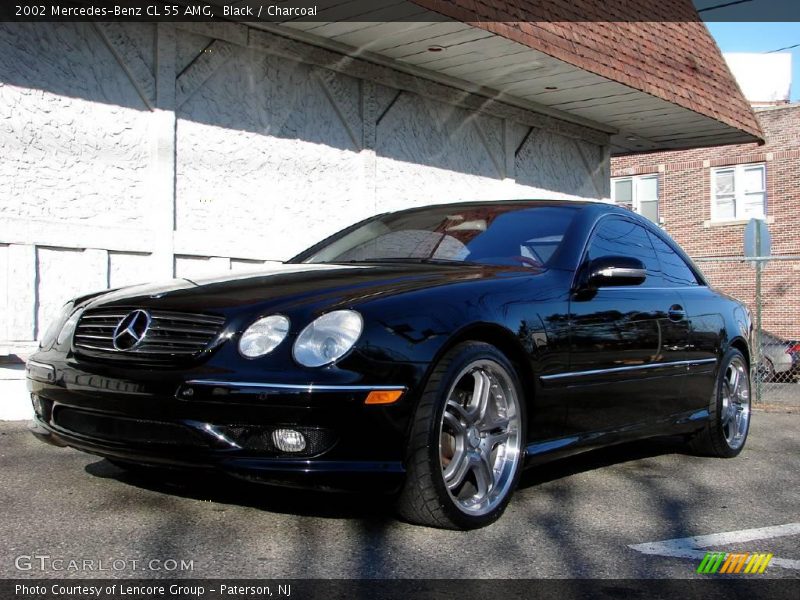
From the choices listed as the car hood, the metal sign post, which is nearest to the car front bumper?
the car hood

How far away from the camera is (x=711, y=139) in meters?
14.0

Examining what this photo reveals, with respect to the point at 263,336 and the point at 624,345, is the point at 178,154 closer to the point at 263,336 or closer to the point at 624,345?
the point at 624,345

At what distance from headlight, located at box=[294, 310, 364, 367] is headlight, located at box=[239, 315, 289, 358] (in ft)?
0.28

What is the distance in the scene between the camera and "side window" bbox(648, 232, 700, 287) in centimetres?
568

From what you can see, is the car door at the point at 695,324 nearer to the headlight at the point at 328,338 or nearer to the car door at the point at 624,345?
the car door at the point at 624,345

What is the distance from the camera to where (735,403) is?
6.40 m

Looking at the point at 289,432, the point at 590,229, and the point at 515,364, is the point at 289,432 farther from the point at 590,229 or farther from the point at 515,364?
the point at 590,229

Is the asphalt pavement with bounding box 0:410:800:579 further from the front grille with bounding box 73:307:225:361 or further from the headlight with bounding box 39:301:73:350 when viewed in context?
the headlight with bounding box 39:301:73:350

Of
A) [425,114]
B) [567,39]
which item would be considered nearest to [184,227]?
[425,114]

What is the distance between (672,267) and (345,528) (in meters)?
2.99

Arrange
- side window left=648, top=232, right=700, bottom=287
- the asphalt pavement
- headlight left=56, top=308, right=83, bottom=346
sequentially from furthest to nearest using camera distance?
side window left=648, top=232, right=700, bottom=287 → headlight left=56, top=308, right=83, bottom=346 → the asphalt pavement

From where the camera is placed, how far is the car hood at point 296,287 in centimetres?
368

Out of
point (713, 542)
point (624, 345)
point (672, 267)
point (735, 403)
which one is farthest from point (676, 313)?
point (713, 542)

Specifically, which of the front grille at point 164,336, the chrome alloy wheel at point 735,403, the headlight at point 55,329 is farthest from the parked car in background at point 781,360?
the front grille at point 164,336
